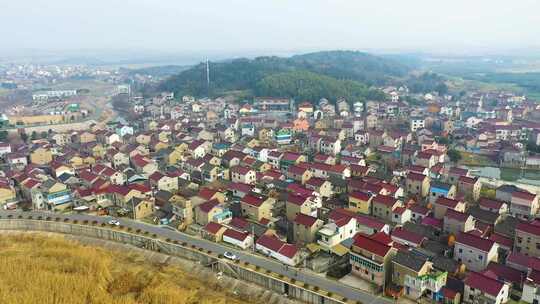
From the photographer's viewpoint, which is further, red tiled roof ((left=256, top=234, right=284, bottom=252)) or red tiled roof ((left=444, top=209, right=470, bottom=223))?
red tiled roof ((left=444, top=209, right=470, bottom=223))

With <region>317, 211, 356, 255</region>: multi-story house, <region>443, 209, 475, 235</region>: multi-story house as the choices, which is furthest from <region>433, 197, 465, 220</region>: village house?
<region>317, 211, 356, 255</region>: multi-story house

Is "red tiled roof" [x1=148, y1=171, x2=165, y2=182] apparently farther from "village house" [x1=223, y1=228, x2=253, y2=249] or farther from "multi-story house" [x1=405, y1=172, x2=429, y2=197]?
"multi-story house" [x1=405, y1=172, x2=429, y2=197]

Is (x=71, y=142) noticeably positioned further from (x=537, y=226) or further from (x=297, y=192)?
→ (x=537, y=226)

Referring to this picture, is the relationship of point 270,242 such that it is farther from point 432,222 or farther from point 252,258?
point 432,222

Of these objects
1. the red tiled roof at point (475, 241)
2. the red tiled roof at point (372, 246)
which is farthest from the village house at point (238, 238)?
the red tiled roof at point (475, 241)

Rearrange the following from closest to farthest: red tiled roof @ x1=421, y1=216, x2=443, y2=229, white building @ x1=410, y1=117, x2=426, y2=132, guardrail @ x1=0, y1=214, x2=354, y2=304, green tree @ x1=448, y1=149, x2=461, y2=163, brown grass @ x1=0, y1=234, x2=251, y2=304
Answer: brown grass @ x1=0, y1=234, x2=251, y2=304 < guardrail @ x1=0, y1=214, x2=354, y2=304 < red tiled roof @ x1=421, y1=216, x2=443, y2=229 < green tree @ x1=448, y1=149, x2=461, y2=163 < white building @ x1=410, y1=117, x2=426, y2=132

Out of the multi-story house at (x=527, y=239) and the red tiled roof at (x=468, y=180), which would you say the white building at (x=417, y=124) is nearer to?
the red tiled roof at (x=468, y=180)

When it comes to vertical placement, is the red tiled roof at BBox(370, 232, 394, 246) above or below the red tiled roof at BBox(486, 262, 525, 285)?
above

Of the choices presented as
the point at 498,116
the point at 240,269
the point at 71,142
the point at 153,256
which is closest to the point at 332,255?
the point at 240,269
